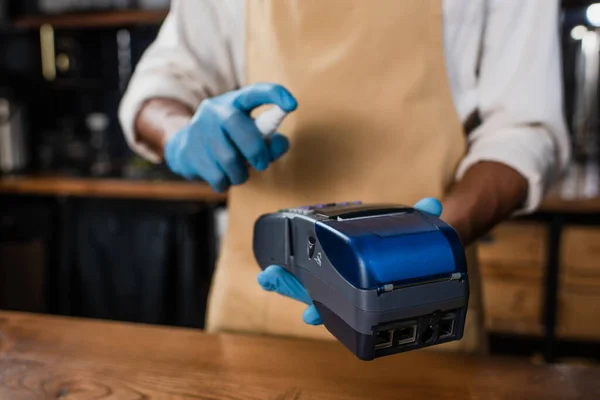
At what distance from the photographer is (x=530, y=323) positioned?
5.86 feet

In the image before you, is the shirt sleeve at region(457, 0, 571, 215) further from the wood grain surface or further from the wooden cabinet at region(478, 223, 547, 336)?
the wooden cabinet at region(478, 223, 547, 336)

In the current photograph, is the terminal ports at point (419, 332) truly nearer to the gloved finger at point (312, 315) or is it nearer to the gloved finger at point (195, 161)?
the gloved finger at point (312, 315)

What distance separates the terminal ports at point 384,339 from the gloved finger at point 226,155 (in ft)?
0.93

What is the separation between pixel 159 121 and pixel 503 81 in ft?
1.63

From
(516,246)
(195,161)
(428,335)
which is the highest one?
(195,161)

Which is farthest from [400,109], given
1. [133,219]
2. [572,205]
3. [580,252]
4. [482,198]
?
[133,219]

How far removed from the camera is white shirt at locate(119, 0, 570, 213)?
0.75 metres

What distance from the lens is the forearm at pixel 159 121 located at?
778 millimetres

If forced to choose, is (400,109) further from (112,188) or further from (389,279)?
(112,188)

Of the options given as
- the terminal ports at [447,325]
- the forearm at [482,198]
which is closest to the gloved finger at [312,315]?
the terminal ports at [447,325]

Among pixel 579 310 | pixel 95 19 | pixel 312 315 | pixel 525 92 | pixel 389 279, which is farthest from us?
pixel 95 19

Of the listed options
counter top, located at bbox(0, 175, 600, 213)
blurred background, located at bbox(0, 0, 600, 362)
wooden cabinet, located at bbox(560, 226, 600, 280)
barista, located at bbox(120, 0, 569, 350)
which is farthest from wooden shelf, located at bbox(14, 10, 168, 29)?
wooden cabinet, located at bbox(560, 226, 600, 280)

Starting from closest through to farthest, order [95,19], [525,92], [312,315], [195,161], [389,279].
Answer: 1. [389,279]
2. [312,315]
3. [195,161]
4. [525,92]
5. [95,19]

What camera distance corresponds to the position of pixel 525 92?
0.77 meters
